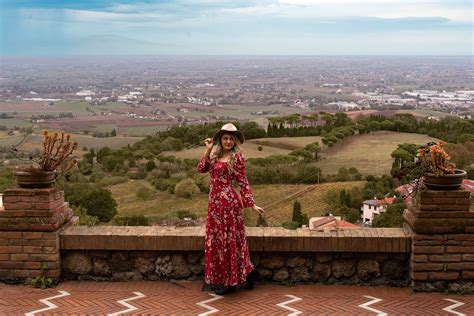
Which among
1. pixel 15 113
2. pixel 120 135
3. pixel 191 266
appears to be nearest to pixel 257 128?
pixel 120 135

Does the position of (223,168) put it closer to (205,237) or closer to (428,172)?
(205,237)

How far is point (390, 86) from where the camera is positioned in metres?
98.1

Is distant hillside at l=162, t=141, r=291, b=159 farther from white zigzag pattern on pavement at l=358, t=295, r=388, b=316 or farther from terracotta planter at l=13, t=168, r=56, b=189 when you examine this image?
white zigzag pattern on pavement at l=358, t=295, r=388, b=316

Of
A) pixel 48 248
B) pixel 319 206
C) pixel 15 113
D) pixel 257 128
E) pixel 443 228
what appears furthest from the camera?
pixel 257 128

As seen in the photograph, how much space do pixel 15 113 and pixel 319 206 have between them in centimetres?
2639

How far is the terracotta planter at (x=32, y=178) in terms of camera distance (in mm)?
5223

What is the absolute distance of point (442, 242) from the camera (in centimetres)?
505

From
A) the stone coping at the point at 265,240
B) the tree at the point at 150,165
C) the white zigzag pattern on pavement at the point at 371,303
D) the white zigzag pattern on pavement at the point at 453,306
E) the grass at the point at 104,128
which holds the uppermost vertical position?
the stone coping at the point at 265,240

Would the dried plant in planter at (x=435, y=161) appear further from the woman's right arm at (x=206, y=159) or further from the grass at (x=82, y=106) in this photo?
the grass at (x=82, y=106)

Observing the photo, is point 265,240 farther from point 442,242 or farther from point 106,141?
point 106,141

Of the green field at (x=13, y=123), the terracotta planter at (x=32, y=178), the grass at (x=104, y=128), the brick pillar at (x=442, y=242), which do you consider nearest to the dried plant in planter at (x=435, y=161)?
the brick pillar at (x=442, y=242)

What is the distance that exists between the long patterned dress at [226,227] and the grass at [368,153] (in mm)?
43991

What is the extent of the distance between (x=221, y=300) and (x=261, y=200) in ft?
129

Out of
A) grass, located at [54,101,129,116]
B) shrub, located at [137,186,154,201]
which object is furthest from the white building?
grass, located at [54,101,129,116]
